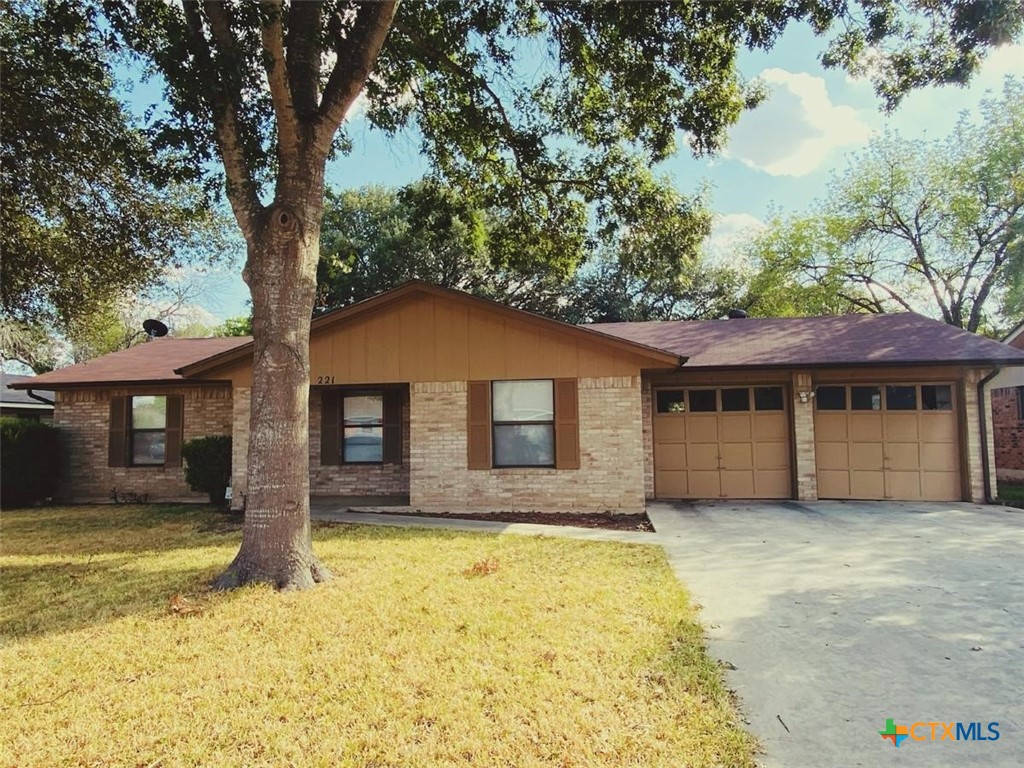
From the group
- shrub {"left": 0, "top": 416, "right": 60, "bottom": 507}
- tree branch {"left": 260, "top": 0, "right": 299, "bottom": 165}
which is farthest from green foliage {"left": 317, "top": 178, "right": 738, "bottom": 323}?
shrub {"left": 0, "top": 416, "right": 60, "bottom": 507}

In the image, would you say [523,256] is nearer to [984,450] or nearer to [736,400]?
[736,400]

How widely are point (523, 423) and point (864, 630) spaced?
669 cm

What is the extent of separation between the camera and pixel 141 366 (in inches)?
546

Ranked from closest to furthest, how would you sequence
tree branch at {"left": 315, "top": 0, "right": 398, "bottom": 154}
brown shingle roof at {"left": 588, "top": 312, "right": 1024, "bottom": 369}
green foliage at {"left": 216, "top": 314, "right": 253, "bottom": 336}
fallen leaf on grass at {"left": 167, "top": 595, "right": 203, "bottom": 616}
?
fallen leaf on grass at {"left": 167, "top": 595, "right": 203, "bottom": 616} < tree branch at {"left": 315, "top": 0, "right": 398, "bottom": 154} < brown shingle roof at {"left": 588, "top": 312, "right": 1024, "bottom": 369} < green foliage at {"left": 216, "top": 314, "right": 253, "bottom": 336}

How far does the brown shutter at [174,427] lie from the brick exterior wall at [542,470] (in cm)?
604

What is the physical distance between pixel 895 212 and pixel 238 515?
24.1m

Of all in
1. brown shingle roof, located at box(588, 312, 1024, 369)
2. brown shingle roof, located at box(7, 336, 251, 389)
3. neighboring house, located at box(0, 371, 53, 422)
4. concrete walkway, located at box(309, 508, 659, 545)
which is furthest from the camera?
neighboring house, located at box(0, 371, 53, 422)

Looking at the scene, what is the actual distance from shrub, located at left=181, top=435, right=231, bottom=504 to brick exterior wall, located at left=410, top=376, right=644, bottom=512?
13.2 ft

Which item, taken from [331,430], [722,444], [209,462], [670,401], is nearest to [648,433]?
[670,401]

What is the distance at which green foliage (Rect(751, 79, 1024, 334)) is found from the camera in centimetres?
2041

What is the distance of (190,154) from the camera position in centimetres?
744

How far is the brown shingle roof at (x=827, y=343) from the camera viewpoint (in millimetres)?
10747

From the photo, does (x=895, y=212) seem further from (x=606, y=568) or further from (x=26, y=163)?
(x=26, y=163)

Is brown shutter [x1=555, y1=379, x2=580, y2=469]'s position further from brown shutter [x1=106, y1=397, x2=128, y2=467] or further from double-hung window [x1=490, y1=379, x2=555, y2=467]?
brown shutter [x1=106, y1=397, x2=128, y2=467]
